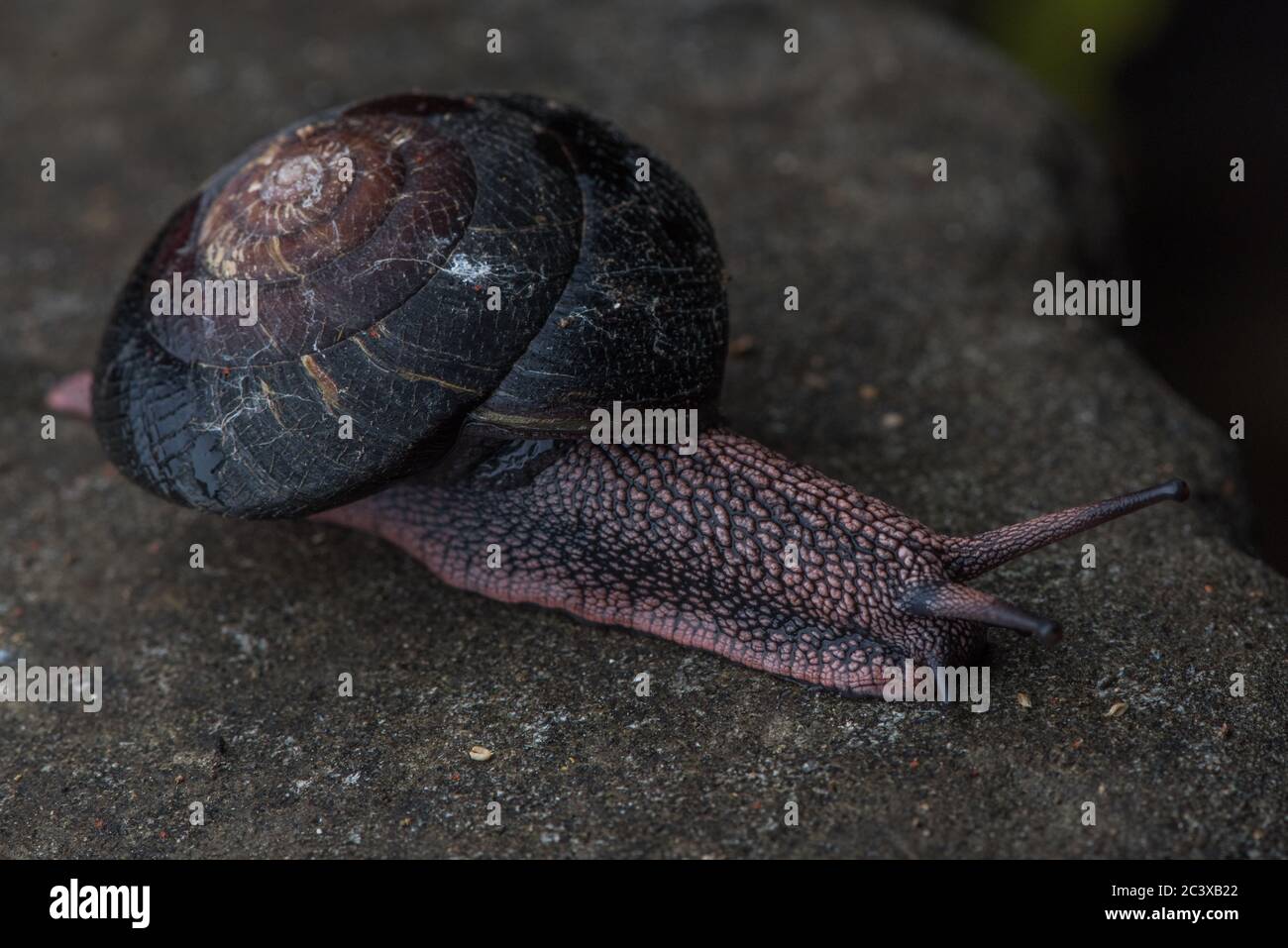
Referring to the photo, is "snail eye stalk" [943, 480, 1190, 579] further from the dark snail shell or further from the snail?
the dark snail shell

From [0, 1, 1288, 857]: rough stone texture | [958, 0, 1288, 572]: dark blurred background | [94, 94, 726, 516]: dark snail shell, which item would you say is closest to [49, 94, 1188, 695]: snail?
[94, 94, 726, 516]: dark snail shell

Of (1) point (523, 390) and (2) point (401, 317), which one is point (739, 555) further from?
(2) point (401, 317)

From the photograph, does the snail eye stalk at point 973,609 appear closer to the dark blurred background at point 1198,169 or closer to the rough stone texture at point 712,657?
the rough stone texture at point 712,657

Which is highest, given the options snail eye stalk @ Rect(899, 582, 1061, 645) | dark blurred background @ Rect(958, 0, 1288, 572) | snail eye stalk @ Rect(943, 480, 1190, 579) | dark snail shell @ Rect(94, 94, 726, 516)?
dark blurred background @ Rect(958, 0, 1288, 572)

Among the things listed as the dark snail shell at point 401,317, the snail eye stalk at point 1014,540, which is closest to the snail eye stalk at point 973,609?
the snail eye stalk at point 1014,540

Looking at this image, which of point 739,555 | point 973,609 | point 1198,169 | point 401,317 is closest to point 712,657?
point 739,555

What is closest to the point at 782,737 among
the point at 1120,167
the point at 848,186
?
the point at 848,186
